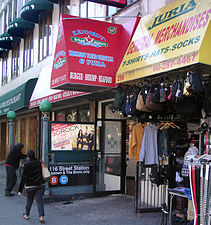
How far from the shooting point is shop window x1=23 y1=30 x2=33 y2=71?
1687 cm

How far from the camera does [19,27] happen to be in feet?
54.9

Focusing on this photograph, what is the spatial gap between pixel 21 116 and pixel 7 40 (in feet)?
15.8

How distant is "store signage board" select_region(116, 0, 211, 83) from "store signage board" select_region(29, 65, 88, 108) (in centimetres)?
316

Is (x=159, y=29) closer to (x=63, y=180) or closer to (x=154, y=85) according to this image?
(x=154, y=85)

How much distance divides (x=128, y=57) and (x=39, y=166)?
3057 mm

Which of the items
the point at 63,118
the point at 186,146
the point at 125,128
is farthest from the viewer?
the point at 63,118

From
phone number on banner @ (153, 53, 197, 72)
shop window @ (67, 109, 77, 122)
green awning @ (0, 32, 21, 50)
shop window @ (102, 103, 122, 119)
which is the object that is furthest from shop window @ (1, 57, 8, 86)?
phone number on banner @ (153, 53, 197, 72)

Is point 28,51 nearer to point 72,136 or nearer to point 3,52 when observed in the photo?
point 3,52

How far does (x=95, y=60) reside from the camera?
7758 mm

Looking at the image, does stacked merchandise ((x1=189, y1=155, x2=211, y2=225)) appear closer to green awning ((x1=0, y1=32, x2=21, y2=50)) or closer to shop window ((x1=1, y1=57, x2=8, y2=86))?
green awning ((x1=0, y1=32, x2=21, y2=50))

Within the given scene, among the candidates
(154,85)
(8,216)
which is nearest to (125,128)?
(154,85)

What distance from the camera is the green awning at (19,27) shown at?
1634cm

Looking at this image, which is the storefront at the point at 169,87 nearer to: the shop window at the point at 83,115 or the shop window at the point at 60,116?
the shop window at the point at 83,115

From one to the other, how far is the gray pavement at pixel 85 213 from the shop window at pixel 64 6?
7.68m
